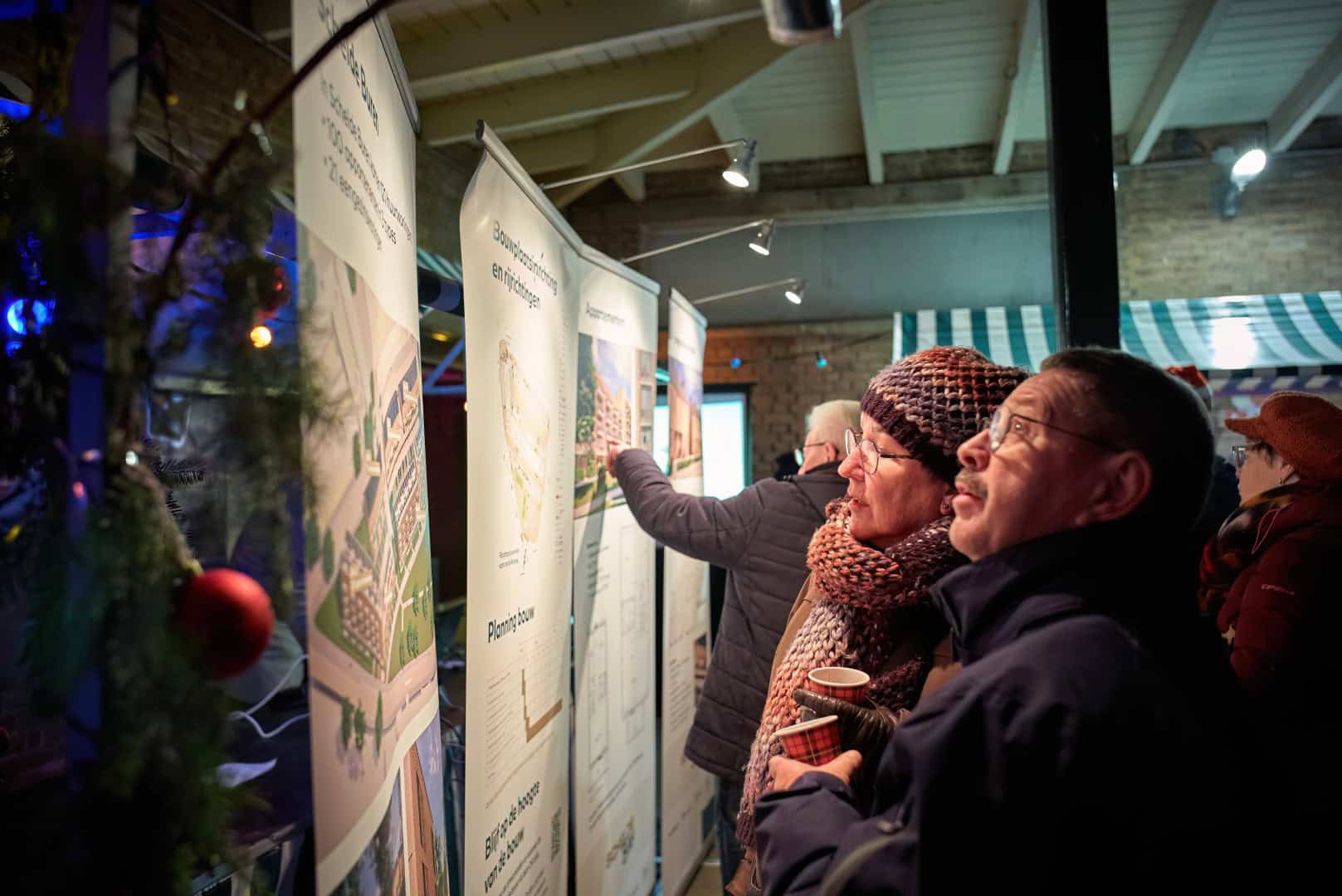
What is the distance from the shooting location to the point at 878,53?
6.51 m

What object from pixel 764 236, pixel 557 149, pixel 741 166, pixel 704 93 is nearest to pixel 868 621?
pixel 741 166

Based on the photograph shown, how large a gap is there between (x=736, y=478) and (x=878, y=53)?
4.11 meters

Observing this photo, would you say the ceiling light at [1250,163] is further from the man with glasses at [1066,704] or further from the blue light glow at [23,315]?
the blue light glow at [23,315]

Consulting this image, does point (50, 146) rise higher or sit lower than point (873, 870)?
higher

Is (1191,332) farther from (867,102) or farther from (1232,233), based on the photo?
(867,102)

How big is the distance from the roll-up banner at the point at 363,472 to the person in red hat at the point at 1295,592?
140cm

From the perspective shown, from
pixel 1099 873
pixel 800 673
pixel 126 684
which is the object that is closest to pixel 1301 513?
pixel 800 673

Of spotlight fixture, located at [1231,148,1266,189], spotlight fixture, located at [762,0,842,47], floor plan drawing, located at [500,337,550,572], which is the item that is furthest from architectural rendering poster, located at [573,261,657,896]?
spotlight fixture, located at [1231,148,1266,189]

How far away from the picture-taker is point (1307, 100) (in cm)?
704

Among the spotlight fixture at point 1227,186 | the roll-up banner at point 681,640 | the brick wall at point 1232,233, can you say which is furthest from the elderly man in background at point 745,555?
the spotlight fixture at point 1227,186

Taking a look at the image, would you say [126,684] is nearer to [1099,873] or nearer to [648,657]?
[1099,873]

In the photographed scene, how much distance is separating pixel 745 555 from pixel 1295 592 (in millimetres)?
1305

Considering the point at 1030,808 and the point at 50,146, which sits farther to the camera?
the point at 1030,808

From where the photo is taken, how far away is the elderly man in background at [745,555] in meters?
2.41
